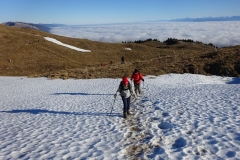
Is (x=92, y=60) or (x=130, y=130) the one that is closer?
(x=130, y=130)

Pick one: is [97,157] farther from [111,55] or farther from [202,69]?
[111,55]

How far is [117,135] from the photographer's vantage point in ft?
36.8

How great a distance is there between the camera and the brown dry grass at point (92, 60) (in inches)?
1354

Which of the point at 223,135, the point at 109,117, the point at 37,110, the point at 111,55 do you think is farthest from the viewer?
the point at 111,55

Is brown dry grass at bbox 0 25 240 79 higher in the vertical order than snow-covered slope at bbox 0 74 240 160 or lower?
higher

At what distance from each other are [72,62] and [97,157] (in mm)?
46591

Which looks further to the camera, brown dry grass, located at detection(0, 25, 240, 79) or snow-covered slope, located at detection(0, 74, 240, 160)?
brown dry grass, located at detection(0, 25, 240, 79)

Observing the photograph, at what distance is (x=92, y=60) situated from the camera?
59.9m

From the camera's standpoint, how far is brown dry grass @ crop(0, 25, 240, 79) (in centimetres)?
3438

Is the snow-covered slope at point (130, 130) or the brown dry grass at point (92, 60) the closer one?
the snow-covered slope at point (130, 130)

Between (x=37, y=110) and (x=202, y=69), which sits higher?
(x=202, y=69)

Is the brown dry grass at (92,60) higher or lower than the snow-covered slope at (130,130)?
higher

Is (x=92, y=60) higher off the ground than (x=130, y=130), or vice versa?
(x=92, y=60)

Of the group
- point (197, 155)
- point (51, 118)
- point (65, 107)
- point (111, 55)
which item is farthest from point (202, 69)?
point (111, 55)
